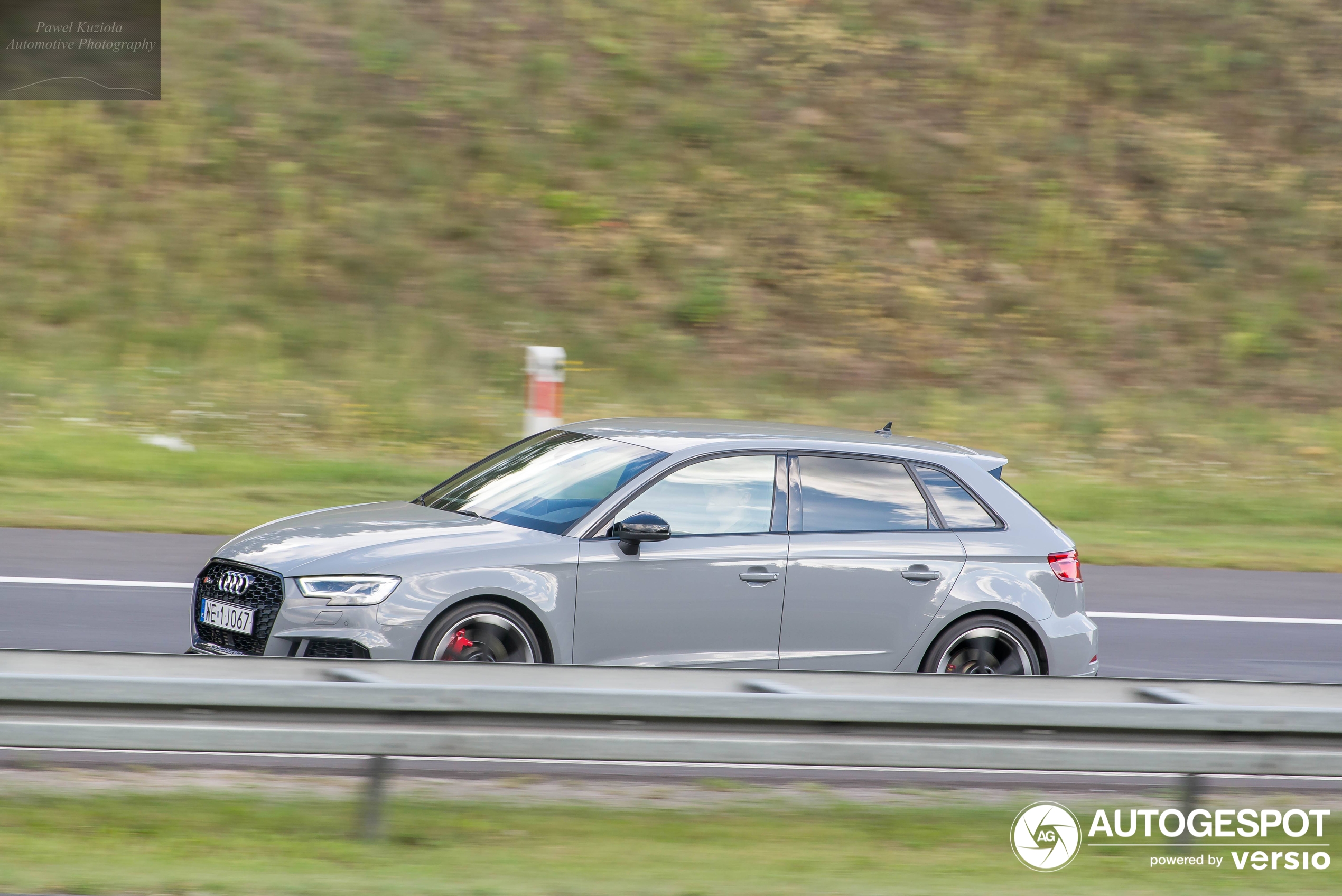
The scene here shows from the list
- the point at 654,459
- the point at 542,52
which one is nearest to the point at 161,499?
the point at 654,459

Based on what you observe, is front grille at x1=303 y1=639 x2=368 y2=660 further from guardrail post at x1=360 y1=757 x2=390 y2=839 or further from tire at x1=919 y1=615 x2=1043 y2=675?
tire at x1=919 y1=615 x2=1043 y2=675

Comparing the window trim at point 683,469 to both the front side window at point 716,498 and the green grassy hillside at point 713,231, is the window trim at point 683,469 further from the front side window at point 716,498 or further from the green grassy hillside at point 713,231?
the green grassy hillside at point 713,231

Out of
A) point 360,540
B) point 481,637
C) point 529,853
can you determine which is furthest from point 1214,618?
point 529,853

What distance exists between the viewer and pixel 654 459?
23.6 feet

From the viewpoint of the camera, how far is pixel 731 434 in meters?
7.46

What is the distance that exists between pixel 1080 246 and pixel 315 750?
61.5 feet

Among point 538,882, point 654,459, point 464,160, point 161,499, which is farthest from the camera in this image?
point 464,160

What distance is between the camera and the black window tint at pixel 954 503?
7.53 meters

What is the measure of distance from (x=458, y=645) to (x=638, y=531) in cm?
96

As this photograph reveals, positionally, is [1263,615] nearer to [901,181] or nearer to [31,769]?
[31,769]

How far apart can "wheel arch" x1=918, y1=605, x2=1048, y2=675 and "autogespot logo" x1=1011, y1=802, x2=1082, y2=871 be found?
2.17m

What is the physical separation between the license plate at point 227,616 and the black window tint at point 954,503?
3392 mm

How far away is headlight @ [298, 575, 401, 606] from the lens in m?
6.43

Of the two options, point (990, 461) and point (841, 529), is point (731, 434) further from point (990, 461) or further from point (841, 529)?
point (990, 461)
